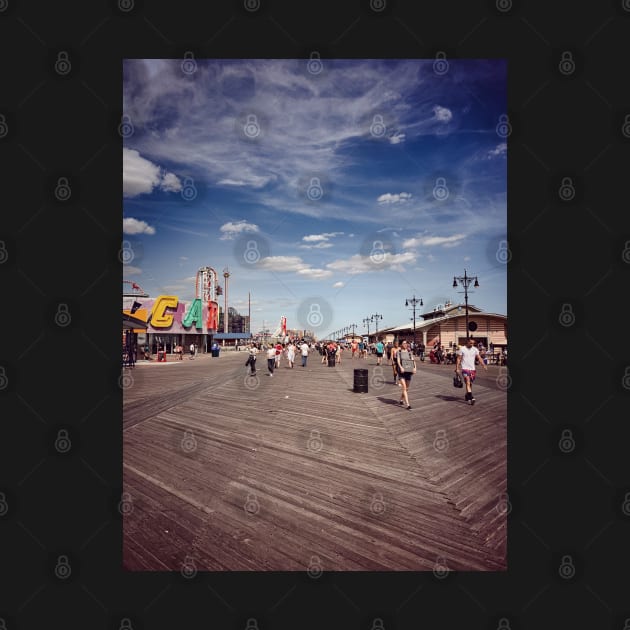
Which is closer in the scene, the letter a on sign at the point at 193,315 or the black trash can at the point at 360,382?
the black trash can at the point at 360,382

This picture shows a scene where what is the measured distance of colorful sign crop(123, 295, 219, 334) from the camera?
130ft

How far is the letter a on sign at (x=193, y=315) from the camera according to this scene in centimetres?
4328

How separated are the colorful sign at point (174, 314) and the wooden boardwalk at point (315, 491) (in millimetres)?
36487

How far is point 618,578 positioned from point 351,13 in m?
6.66

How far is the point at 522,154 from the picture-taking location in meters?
3.39

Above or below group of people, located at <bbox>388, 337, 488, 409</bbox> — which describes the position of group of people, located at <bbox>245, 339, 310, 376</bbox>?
below

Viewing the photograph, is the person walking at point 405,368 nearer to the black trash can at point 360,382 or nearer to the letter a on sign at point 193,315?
the black trash can at point 360,382

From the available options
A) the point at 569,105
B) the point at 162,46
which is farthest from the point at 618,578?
the point at 162,46

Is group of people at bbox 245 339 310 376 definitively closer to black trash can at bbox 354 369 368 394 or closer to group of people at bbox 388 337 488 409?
black trash can at bbox 354 369 368 394

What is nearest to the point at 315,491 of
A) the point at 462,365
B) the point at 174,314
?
the point at 462,365

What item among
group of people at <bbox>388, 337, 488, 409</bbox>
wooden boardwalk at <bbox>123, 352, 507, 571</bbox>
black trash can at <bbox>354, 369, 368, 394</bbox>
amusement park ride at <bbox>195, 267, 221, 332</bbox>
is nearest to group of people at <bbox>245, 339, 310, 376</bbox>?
black trash can at <bbox>354, 369, 368, 394</bbox>

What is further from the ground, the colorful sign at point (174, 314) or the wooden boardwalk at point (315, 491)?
the colorful sign at point (174, 314)

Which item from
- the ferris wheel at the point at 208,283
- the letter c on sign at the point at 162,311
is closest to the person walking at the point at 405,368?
the letter c on sign at the point at 162,311
